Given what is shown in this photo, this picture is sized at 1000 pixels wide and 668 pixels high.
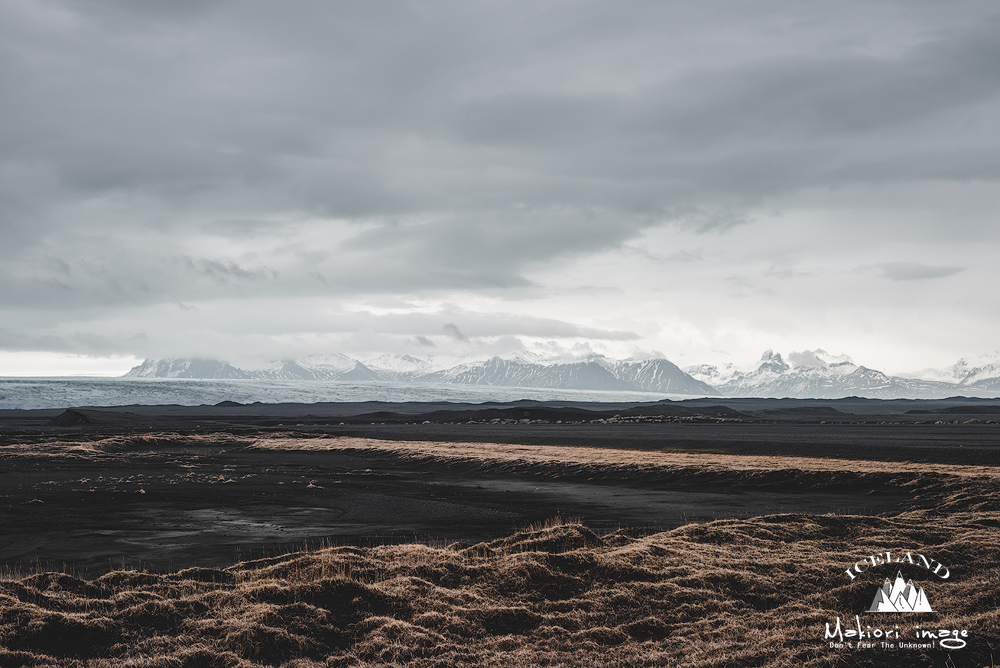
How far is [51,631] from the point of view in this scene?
10641 mm

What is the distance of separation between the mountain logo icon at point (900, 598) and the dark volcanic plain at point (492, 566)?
216 millimetres

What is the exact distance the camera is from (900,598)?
12.0m

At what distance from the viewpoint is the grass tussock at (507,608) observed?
10016 millimetres

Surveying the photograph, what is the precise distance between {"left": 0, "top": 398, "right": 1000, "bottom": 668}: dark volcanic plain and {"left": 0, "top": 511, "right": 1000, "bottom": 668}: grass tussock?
5 cm

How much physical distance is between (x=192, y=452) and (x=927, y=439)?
63.5 metres

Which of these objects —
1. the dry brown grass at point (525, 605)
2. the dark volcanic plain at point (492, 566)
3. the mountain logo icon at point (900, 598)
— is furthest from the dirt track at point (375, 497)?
the mountain logo icon at point (900, 598)

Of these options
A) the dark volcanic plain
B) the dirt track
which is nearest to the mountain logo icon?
the dark volcanic plain

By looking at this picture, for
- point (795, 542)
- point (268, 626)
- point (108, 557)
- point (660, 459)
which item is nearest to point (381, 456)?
point (660, 459)

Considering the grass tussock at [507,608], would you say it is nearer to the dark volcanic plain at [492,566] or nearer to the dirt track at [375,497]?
the dark volcanic plain at [492,566]

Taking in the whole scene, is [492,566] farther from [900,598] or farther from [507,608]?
[900,598]

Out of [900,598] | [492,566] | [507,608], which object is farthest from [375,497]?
[900,598]

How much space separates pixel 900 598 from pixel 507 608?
272 inches

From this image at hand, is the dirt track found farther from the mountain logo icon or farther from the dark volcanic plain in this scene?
the mountain logo icon

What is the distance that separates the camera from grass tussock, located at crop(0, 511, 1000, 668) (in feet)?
32.9
